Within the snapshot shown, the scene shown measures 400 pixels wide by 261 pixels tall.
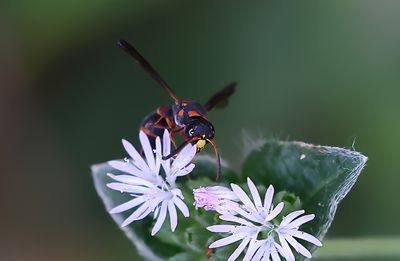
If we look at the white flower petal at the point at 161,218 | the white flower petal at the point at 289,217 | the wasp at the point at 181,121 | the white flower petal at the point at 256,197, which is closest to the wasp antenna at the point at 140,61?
the wasp at the point at 181,121

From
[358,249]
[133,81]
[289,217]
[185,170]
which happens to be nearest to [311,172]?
[289,217]

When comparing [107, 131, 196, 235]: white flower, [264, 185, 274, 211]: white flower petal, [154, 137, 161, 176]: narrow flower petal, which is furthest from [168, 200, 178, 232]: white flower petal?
[264, 185, 274, 211]: white flower petal

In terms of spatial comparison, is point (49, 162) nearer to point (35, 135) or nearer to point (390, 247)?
point (35, 135)

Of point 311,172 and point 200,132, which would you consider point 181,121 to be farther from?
point 311,172

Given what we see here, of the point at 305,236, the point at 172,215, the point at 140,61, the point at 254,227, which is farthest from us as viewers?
the point at 140,61

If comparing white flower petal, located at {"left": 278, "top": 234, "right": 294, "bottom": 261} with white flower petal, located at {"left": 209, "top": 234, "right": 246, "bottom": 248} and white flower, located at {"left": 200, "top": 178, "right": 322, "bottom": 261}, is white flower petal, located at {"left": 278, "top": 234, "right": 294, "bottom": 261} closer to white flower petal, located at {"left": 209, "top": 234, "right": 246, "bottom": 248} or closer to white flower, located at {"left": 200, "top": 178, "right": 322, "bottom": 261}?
white flower, located at {"left": 200, "top": 178, "right": 322, "bottom": 261}
